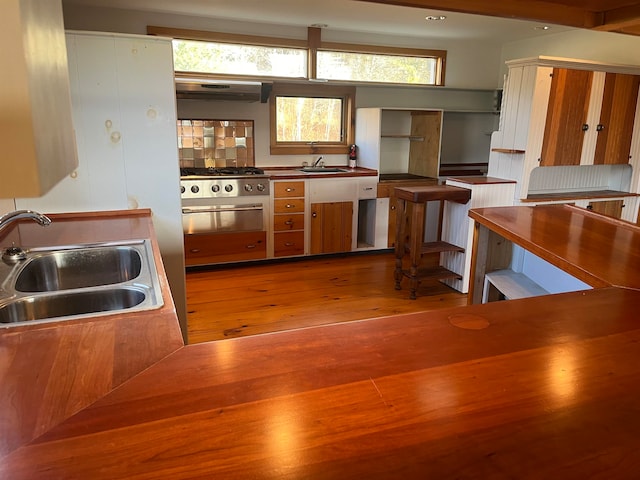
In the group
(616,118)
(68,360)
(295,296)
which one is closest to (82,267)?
(68,360)

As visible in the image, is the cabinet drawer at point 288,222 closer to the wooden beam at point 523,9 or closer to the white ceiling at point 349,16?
the white ceiling at point 349,16

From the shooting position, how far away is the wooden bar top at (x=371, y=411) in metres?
0.75

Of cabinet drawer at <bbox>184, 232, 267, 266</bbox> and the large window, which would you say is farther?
the large window

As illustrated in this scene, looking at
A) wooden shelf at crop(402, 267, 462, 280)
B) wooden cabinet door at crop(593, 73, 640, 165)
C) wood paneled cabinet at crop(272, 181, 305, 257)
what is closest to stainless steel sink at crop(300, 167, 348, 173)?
wood paneled cabinet at crop(272, 181, 305, 257)

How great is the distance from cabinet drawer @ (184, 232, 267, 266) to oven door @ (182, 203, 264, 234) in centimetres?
6

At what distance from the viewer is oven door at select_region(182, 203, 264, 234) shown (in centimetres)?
A: 435

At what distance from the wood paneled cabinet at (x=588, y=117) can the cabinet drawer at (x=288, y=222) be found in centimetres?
231

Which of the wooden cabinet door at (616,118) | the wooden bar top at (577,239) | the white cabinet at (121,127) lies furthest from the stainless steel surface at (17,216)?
the wooden cabinet door at (616,118)

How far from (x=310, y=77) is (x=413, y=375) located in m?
4.41

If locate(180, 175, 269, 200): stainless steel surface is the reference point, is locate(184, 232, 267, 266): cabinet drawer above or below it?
below

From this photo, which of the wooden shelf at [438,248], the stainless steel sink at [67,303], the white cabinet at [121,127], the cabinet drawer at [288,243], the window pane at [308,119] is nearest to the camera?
the stainless steel sink at [67,303]

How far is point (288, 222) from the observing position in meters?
4.72

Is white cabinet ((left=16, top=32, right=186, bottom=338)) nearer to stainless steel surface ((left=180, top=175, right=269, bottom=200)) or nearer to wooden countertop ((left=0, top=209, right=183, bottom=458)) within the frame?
wooden countertop ((left=0, top=209, right=183, bottom=458))

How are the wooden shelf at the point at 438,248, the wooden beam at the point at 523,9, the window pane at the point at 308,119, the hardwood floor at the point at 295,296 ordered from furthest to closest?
the window pane at the point at 308,119 → the wooden shelf at the point at 438,248 → the hardwood floor at the point at 295,296 → the wooden beam at the point at 523,9
